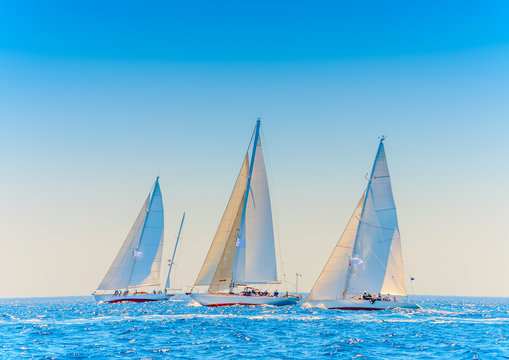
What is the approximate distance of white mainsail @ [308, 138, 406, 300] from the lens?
61281 millimetres

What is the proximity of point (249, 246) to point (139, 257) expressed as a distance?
89.9 feet

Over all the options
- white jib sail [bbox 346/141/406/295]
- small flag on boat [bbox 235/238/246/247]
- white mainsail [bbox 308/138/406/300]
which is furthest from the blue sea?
small flag on boat [bbox 235/238/246/247]

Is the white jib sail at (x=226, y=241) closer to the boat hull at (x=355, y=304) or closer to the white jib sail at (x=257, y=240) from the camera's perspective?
the white jib sail at (x=257, y=240)

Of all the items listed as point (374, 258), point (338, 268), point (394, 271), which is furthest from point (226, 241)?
point (394, 271)

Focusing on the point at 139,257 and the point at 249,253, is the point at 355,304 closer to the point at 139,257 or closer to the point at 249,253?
the point at 249,253

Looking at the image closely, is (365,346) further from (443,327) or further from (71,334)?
(71,334)

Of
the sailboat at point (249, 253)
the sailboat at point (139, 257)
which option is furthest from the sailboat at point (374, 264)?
the sailboat at point (139, 257)

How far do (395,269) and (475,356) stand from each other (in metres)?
29.4

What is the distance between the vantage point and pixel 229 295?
62.7 metres

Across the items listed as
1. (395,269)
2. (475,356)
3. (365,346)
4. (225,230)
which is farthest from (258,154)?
(475,356)

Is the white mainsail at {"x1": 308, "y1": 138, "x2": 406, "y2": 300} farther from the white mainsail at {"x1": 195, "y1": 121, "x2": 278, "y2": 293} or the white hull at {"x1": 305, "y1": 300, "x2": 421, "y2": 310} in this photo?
the white mainsail at {"x1": 195, "y1": 121, "x2": 278, "y2": 293}

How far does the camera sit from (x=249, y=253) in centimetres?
6438

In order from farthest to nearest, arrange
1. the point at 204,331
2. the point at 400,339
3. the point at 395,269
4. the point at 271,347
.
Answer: the point at 395,269, the point at 204,331, the point at 400,339, the point at 271,347

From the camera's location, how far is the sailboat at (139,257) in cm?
8456
